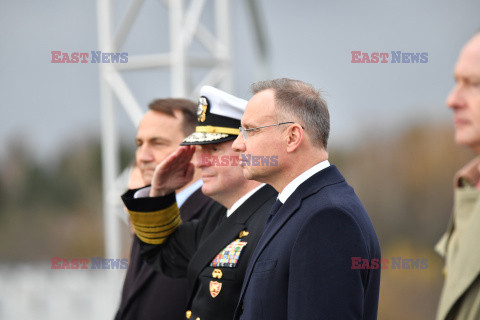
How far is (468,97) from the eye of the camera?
5.24ft

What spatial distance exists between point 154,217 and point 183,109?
0.66m

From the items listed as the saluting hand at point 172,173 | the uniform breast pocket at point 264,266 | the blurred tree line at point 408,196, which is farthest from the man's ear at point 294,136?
the blurred tree line at point 408,196

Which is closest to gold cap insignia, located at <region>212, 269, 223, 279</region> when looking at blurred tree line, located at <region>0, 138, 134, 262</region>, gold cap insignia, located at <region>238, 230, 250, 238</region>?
gold cap insignia, located at <region>238, 230, 250, 238</region>

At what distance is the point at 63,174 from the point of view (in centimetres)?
2114

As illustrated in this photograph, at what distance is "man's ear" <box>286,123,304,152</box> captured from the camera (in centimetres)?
225

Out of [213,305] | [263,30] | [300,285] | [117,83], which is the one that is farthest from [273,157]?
[263,30]

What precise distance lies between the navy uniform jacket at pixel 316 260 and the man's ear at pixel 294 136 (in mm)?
117

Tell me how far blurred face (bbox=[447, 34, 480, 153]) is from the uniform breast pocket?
2.40ft

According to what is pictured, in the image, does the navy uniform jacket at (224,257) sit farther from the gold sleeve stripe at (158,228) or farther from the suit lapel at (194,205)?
the suit lapel at (194,205)

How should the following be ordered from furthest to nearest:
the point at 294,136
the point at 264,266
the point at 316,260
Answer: the point at 294,136
the point at 264,266
the point at 316,260

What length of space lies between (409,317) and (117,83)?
33.9 feet

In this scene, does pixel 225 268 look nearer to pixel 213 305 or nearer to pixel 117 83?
pixel 213 305

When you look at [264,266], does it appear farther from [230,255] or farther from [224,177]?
[224,177]

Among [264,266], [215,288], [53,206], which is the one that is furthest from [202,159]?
[53,206]
